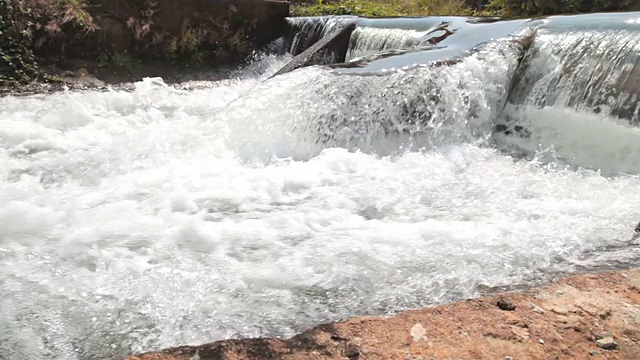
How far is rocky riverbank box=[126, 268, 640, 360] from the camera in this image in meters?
1.80

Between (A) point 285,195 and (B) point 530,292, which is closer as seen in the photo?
(B) point 530,292

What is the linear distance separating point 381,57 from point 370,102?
0.83m

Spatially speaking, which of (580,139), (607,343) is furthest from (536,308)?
(580,139)

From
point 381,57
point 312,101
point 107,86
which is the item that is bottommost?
point 107,86

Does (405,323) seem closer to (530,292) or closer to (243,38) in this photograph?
(530,292)

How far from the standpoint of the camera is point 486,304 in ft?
7.00

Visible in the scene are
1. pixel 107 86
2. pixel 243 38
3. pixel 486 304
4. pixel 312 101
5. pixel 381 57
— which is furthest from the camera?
pixel 243 38

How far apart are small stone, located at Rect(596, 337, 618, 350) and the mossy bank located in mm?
6873

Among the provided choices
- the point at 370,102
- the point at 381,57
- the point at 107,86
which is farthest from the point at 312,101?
the point at 107,86

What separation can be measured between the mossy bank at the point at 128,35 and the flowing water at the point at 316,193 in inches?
47.6

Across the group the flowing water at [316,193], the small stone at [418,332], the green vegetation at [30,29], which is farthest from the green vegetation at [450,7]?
Answer: the small stone at [418,332]

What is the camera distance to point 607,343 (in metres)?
1.90

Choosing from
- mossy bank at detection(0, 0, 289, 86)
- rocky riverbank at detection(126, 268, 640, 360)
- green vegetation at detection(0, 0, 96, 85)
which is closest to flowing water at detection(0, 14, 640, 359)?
rocky riverbank at detection(126, 268, 640, 360)

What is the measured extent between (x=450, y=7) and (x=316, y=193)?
10570 millimetres
